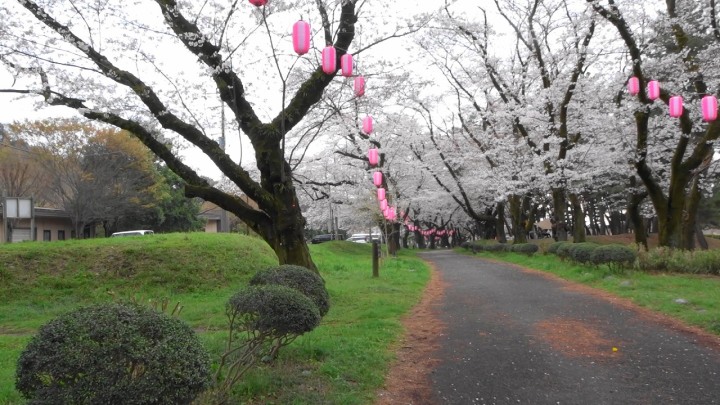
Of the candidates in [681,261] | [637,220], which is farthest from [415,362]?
[637,220]

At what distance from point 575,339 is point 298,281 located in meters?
3.60

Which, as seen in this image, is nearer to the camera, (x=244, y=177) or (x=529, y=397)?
(x=529, y=397)

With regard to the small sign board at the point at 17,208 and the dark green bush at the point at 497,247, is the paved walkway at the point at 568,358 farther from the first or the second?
the dark green bush at the point at 497,247

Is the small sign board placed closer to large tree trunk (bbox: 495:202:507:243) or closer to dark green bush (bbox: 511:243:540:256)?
dark green bush (bbox: 511:243:540:256)

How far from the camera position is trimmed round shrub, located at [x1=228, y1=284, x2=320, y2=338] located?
459 cm

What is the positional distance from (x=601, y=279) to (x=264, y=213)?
806 cm

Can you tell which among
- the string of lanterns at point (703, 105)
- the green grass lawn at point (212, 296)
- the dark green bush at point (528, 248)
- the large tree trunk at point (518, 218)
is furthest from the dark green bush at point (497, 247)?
the string of lanterns at point (703, 105)

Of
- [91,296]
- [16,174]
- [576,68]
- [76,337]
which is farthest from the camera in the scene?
[16,174]

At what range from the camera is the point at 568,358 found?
602 centimetres

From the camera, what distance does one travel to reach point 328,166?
27.4 m

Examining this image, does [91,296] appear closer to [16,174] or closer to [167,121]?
[167,121]

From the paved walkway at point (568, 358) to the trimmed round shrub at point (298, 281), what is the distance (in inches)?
60.0

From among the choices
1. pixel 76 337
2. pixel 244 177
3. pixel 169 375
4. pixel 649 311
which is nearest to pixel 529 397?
pixel 169 375

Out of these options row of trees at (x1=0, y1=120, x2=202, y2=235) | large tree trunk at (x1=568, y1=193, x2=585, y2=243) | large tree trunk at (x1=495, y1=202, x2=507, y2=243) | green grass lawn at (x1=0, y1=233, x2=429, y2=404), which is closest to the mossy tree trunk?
green grass lawn at (x1=0, y1=233, x2=429, y2=404)
